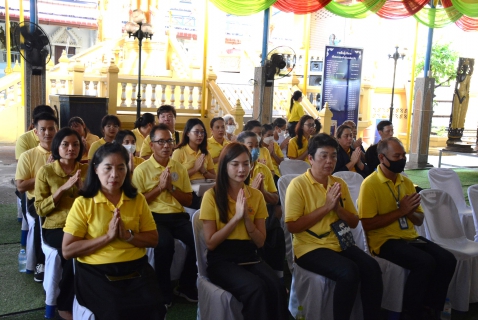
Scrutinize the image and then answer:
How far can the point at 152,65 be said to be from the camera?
1388 cm

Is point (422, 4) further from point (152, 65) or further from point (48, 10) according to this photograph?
point (48, 10)

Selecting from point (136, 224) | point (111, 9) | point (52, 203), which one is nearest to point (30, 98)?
point (52, 203)

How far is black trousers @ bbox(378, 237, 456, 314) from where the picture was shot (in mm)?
3387

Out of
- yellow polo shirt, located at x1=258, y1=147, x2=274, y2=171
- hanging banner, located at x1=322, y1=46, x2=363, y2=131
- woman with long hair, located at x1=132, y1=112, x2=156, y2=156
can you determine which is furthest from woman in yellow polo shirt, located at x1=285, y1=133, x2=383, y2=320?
hanging banner, located at x1=322, y1=46, x2=363, y2=131

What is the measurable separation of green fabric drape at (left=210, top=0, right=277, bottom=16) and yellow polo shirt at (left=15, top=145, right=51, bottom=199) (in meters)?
5.54

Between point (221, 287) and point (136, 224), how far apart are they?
60cm

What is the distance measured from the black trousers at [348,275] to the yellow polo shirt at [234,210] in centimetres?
43

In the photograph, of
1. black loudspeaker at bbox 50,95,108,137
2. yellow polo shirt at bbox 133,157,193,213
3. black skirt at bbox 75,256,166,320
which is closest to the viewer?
black skirt at bbox 75,256,166,320

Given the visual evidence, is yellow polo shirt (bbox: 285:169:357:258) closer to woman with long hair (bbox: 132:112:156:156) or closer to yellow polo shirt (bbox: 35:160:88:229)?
yellow polo shirt (bbox: 35:160:88:229)

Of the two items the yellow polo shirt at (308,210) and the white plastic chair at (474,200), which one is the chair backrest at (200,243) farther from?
the white plastic chair at (474,200)

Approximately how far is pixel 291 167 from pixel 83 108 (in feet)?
14.8

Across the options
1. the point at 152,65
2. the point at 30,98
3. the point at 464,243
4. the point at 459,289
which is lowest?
the point at 459,289

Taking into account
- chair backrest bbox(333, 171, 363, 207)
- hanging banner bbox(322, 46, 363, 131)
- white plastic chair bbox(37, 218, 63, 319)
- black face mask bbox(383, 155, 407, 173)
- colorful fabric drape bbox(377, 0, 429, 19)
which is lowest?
white plastic chair bbox(37, 218, 63, 319)

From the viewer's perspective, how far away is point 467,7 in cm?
1032
